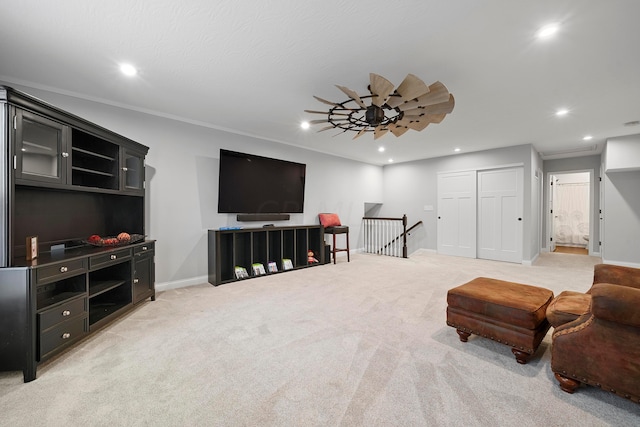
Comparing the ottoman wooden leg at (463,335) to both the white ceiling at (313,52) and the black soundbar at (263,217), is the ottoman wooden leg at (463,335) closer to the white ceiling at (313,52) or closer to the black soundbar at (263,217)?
the white ceiling at (313,52)

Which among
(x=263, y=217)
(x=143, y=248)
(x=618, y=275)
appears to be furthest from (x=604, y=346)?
(x=263, y=217)

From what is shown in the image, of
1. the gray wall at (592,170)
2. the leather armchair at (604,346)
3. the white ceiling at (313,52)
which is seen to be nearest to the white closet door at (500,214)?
the white ceiling at (313,52)

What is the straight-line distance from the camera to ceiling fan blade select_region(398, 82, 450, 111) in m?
2.06

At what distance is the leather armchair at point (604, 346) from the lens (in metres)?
1.36

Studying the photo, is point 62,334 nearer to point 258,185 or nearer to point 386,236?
point 258,185

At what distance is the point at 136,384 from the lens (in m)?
1.67

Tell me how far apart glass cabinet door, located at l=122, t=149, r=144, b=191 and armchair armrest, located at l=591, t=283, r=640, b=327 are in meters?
4.03

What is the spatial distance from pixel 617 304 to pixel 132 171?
4.22 metres

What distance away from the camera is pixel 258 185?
461 cm

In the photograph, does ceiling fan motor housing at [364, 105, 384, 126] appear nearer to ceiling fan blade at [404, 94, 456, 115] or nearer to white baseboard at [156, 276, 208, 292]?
ceiling fan blade at [404, 94, 456, 115]

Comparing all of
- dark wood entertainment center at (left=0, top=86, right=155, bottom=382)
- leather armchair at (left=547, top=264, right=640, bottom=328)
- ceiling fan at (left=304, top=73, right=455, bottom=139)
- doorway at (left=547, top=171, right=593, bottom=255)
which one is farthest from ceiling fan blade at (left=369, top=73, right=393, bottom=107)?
doorway at (left=547, top=171, right=593, bottom=255)

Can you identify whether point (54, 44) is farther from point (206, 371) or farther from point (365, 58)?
point (206, 371)

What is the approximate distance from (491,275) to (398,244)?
2.41 metres

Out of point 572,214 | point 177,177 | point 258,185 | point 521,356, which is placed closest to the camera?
point 521,356
